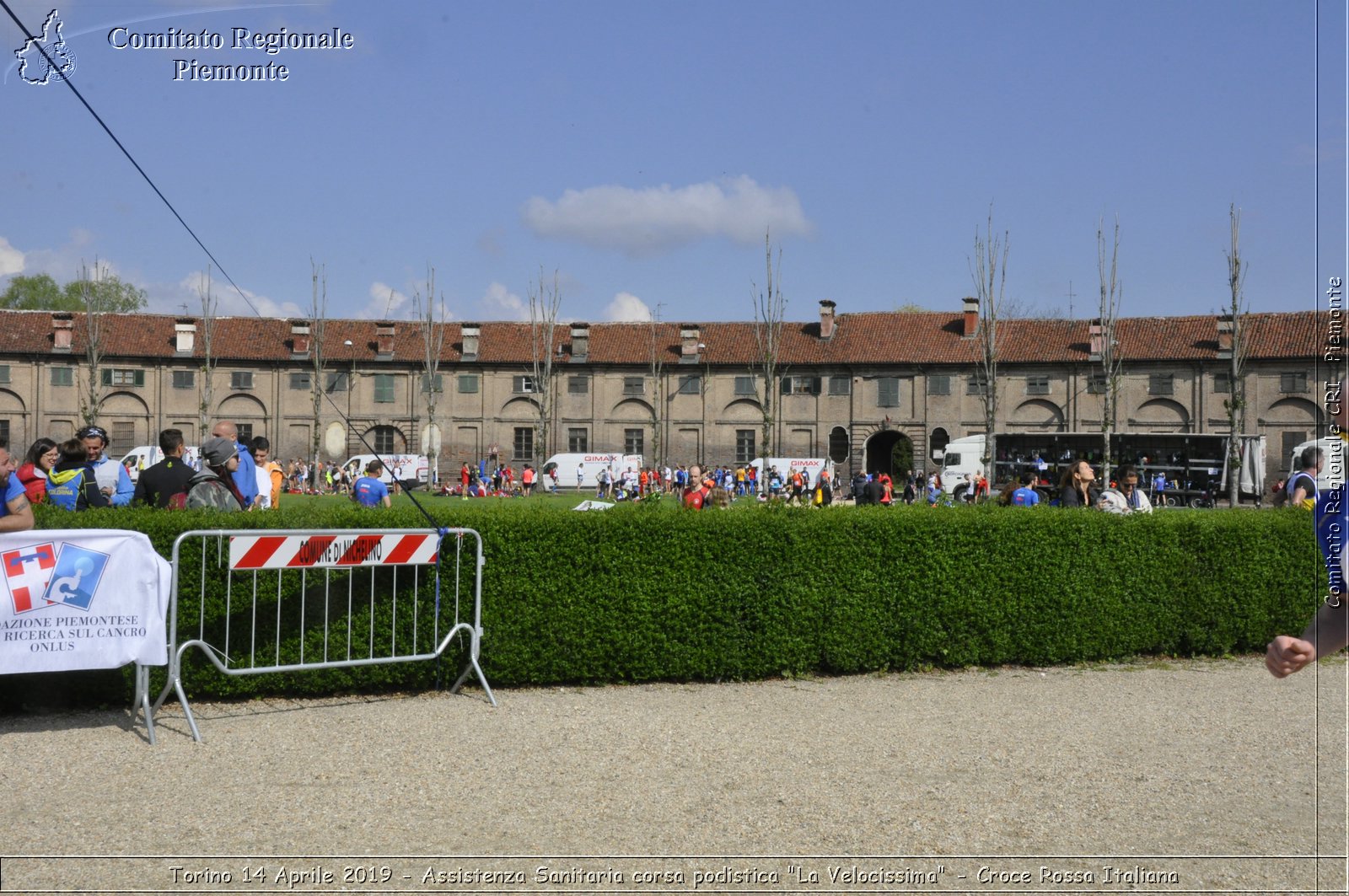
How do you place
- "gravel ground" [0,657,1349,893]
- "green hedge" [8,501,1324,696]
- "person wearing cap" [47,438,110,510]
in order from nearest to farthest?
"gravel ground" [0,657,1349,893] → "green hedge" [8,501,1324,696] → "person wearing cap" [47,438,110,510]

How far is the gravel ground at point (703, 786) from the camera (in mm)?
4781

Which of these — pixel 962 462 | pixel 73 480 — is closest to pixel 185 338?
pixel 962 462

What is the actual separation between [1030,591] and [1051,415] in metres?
51.0

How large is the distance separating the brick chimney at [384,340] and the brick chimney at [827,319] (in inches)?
979

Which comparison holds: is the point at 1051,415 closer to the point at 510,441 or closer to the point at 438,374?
the point at 510,441

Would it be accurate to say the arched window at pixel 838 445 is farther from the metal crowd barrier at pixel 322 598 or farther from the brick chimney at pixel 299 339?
the metal crowd barrier at pixel 322 598

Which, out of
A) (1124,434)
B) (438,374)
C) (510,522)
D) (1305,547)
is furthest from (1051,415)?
(510,522)

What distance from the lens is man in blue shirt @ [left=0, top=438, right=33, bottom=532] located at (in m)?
6.85

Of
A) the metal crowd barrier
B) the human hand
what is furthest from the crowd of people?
the human hand

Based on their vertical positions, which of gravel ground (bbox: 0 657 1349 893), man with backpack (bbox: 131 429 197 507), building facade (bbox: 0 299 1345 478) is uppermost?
building facade (bbox: 0 299 1345 478)

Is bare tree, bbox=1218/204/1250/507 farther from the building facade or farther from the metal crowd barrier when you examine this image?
the metal crowd barrier

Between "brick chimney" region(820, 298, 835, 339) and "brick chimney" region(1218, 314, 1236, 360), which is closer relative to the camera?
"brick chimney" region(1218, 314, 1236, 360)

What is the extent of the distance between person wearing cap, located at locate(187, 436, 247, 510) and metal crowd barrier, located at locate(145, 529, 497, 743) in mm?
776

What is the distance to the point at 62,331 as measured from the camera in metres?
61.7
